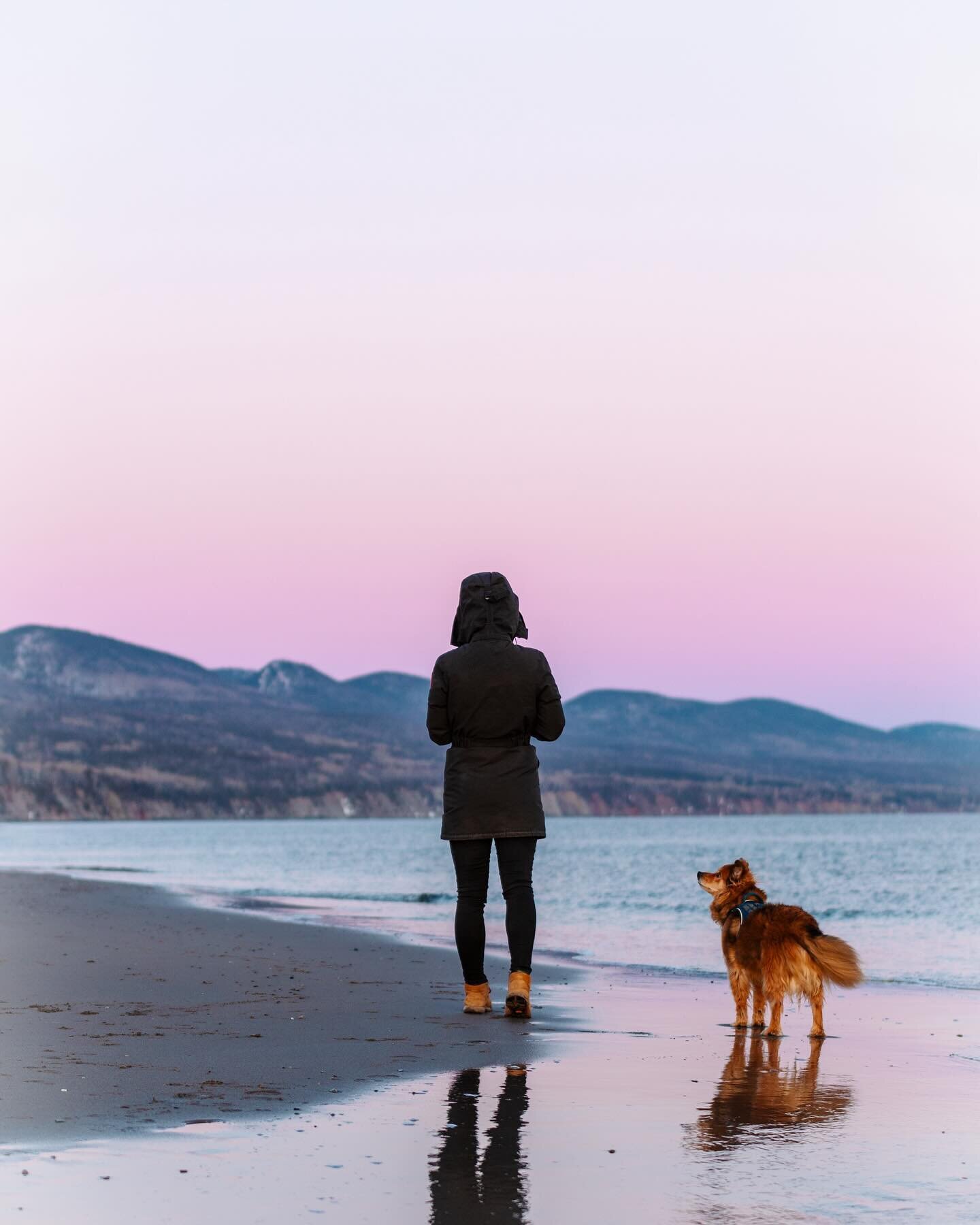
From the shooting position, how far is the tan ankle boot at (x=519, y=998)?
32.7 ft

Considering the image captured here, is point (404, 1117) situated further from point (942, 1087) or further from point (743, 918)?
point (743, 918)

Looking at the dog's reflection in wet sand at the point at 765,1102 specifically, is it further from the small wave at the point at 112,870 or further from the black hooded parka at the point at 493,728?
the small wave at the point at 112,870

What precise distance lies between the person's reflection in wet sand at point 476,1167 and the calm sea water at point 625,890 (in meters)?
9.02

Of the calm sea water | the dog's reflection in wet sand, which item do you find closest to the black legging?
the dog's reflection in wet sand

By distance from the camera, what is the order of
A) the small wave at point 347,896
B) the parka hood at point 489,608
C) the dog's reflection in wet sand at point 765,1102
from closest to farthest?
the dog's reflection in wet sand at point 765,1102 → the parka hood at point 489,608 → the small wave at point 347,896

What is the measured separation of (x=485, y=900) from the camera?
404 inches

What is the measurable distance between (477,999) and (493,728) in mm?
1669

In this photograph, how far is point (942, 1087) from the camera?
24.6ft

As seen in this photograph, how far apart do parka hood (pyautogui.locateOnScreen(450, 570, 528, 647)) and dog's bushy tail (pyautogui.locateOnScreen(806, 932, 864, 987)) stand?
8.62 ft

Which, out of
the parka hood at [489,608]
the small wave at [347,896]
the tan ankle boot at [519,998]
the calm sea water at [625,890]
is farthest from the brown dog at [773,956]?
the small wave at [347,896]

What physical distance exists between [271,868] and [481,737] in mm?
52585

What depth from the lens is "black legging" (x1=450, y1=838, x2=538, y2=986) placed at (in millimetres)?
10164

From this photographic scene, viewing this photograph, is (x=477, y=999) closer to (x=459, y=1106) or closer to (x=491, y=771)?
(x=491, y=771)

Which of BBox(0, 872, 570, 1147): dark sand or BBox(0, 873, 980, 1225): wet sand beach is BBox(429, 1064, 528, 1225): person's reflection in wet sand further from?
BBox(0, 872, 570, 1147): dark sand
